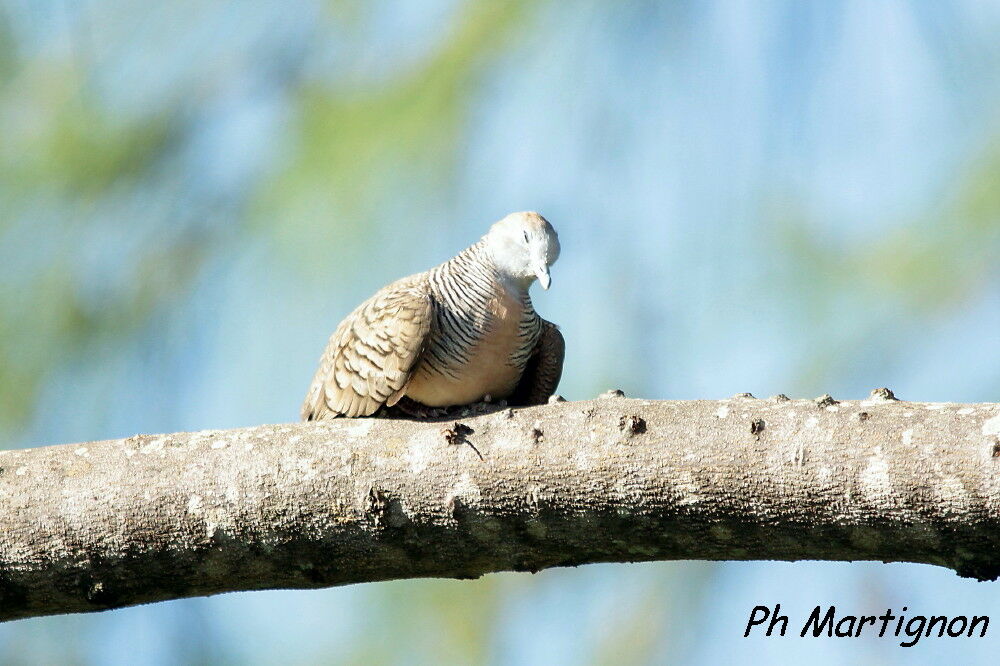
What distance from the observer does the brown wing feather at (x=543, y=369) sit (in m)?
4.73

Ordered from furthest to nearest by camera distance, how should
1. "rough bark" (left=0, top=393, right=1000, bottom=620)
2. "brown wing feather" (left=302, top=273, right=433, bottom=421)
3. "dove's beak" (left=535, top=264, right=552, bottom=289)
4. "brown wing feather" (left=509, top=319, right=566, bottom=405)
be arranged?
"brown wing feather" (left=509, top=319, right=566, bottom=405) < "dove's beak" (left=535, top=264, right=552, bottom=289) < "brown wing feather" (left=302, top=273, right=433, bottom=421) < "rough bark" (left=0, top=393, right=1000, bottom=620)

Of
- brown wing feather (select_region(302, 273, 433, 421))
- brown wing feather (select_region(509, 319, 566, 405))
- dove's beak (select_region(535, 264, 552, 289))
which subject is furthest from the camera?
brown wing feather (select_region(509, 319, 566, 405))

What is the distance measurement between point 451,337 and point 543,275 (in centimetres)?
46

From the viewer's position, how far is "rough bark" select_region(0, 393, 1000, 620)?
2.58 metres

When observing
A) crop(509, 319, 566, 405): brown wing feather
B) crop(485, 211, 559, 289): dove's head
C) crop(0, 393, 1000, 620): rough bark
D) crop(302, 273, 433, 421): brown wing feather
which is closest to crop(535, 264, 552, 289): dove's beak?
crop(485, 211, 559, 289): dove's head

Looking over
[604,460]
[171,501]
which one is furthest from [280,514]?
[604,460]

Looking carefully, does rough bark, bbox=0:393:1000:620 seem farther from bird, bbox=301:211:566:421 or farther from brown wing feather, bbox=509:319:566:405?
brown wing feather, bbox=509:319:566:405

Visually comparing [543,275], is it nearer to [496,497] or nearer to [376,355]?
[376,355]

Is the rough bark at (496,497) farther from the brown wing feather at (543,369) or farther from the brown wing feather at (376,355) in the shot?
the brown wing feather at (543,369)

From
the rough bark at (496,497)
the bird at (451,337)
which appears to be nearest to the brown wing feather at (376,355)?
the bird at (451,337)

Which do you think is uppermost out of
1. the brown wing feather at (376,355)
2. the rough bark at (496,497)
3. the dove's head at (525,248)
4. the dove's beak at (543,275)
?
the dove's head at (525,248)

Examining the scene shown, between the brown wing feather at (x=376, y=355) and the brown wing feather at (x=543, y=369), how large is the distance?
0.60 m

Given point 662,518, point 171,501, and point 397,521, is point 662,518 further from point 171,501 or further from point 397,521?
point 171,501

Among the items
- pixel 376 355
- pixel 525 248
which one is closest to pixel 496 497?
pixel 376 355
